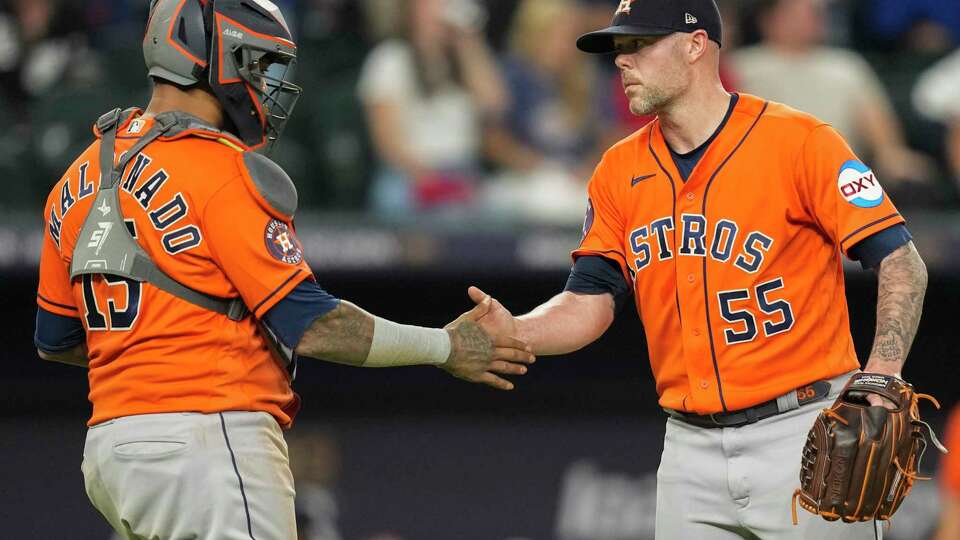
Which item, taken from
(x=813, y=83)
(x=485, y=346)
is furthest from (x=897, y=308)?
(x=813, y=83)

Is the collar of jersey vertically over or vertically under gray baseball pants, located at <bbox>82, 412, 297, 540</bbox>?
over


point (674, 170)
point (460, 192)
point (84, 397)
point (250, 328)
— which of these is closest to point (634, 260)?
point (674, 170)

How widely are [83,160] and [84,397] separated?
3.94 meters

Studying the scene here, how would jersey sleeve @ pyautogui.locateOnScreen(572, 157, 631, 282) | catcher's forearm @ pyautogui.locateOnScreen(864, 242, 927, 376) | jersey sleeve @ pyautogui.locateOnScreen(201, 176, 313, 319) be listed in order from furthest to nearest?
1. jersey sleeve @ pyautogui.locateOnScreen(572, 157, 631, 282)
2. catcher's forearm @ pyautogui.locateOnScreen(864, 242, 927, 376)
3. jersey sleeve @ pyautogui.locateOnScreen(201, 176, 313, 319)

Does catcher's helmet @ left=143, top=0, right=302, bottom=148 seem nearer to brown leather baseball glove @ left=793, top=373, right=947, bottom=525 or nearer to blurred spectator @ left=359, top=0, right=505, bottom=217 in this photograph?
brown leather baseball glove @ left=793, top=373, right=947, bottom=525

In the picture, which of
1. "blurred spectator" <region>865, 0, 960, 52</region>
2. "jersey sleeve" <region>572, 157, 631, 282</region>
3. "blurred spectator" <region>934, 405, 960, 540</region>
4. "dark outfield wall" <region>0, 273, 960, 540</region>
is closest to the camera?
"jersey sleeve" <region>572, 157, 631, 282</region>

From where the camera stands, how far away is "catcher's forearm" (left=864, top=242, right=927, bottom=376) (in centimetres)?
374

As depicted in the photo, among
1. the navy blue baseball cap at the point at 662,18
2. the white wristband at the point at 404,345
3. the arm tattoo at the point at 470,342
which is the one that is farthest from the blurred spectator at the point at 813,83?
the white wristband at the point at 404,345

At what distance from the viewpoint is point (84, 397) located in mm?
7570

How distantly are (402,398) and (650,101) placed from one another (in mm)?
3764

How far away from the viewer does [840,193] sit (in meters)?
3.90

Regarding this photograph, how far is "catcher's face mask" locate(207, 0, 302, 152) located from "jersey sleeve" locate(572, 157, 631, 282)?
3.12ft

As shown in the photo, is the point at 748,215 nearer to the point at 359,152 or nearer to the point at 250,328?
the point at 250,328

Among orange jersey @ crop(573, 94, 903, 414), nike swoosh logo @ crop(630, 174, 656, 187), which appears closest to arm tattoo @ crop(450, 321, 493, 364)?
orange jersey @ crop(573, 94, 903, 414)
